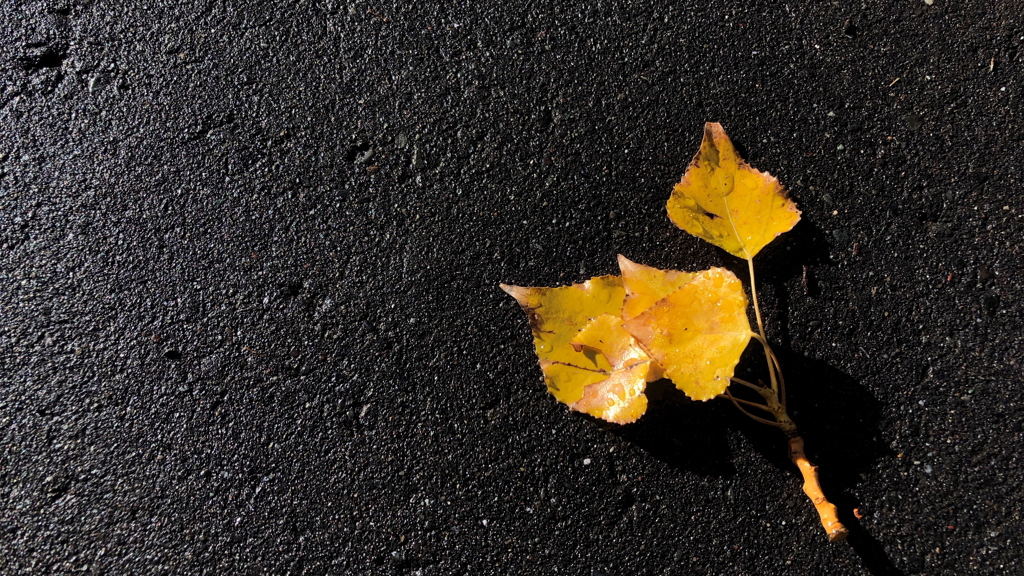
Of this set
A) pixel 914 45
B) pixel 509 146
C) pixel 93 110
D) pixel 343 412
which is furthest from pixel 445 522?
pixel 914 45

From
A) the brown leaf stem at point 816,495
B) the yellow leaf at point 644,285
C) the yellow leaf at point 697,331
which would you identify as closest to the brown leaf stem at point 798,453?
the brown leaf stem at point 816,495

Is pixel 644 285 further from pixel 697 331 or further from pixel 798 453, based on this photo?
pixel 798 453

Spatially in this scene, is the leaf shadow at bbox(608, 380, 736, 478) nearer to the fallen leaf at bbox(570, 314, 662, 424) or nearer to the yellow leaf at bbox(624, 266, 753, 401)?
the fallen leaf at bbox(570, 314, 662, 424)

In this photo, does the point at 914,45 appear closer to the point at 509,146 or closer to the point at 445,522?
the point at 509,146

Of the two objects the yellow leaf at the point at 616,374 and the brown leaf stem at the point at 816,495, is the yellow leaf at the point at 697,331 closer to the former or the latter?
the yellow leaf at the point at 616,374

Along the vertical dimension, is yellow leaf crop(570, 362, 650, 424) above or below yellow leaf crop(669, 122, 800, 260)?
below

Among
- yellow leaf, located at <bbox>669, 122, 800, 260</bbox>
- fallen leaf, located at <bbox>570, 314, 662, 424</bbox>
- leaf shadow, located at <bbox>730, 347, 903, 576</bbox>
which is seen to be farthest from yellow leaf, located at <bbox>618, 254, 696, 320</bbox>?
leaf shadow, located at <bbox>730, 347, 903, 576</bbox>
